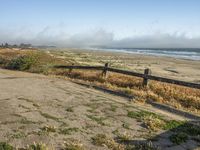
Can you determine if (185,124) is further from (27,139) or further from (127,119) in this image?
(27,139)

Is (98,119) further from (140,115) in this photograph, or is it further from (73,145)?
(73,145)

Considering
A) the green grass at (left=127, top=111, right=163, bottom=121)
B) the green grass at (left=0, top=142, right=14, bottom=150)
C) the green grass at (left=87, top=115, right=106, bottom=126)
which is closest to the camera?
the green grass at (left=0, top=142, right=14, bottom=150)

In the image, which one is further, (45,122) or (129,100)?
(129,100)

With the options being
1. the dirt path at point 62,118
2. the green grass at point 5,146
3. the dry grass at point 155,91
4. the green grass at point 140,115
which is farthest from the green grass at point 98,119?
the dry grass at point 155,91

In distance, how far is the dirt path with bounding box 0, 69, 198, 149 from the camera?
31.8 ft

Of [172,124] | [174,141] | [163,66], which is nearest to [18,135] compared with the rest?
[174,141]

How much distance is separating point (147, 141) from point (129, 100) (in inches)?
230

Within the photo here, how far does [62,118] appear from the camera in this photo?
11.4 meters

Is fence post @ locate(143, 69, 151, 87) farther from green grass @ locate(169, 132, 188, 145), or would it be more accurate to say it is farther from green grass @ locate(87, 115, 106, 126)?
green grass @ locate(169, 132, 188, 145)

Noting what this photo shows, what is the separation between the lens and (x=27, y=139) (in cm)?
928

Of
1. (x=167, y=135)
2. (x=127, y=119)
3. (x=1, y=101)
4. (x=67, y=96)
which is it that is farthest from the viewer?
(x=67, y=96)

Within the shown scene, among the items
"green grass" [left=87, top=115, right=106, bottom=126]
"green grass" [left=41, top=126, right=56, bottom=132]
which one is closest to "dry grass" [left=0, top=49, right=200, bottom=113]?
"green grass" [left=87, top=115, right=106, bottom=126]

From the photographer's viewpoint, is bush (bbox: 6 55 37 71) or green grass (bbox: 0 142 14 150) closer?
green grass (bbox: 0 142 14 150)

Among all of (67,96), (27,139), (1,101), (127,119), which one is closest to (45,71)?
(67,96)
